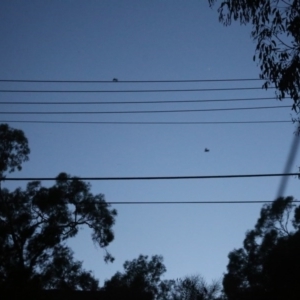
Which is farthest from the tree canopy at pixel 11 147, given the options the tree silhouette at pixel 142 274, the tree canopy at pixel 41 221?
the tree silhouette at pixel 142 274

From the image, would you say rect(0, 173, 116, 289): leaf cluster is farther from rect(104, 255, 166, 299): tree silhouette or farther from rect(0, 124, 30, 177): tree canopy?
rect(104, 255, 166, 299): tree silhouette

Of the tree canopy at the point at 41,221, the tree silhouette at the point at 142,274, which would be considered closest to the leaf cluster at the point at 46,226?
the tree canopy at the point at 41,221

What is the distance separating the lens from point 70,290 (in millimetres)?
35500

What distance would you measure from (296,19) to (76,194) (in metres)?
22.6

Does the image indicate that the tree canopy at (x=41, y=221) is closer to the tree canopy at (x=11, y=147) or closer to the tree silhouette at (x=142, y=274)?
the tree canopy at (x=11, y=147)

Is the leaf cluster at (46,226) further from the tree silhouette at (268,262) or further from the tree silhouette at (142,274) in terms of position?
the tree silhouette at (142,274)

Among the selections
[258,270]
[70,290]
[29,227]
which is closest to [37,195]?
[29,227]

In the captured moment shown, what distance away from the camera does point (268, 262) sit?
1415 inches

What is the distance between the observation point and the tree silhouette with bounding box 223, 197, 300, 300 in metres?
34.5

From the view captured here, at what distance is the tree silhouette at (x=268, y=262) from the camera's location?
34531 mm

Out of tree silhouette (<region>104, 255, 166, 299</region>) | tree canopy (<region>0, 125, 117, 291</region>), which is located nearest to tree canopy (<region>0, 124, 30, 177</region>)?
tree canopy (<region>0, 125, 117, 291</region>)

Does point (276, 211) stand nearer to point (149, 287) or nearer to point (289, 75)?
point (149, 287)

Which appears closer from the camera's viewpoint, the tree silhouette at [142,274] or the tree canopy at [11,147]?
the tree canopy at [11,147]

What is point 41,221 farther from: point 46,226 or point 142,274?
point 142,274
